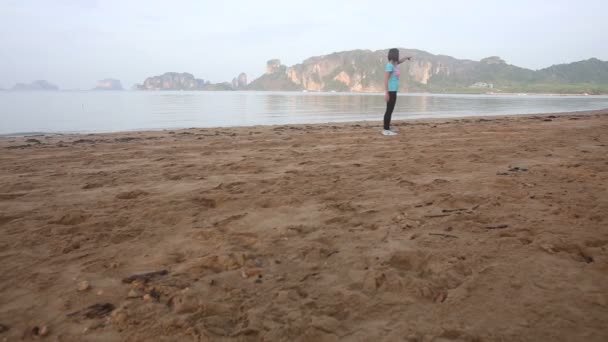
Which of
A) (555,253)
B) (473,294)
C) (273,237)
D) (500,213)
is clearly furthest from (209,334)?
(500,213)

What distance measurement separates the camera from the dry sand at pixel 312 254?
4.61ft

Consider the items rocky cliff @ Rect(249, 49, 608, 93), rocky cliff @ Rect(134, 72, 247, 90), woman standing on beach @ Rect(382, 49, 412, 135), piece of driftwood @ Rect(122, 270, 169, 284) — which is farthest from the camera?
rocky cliff @ Rect(134, 72, 247, 90)

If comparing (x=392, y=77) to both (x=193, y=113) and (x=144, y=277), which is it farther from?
(x=193, y=113)

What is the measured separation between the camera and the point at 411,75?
149250mm

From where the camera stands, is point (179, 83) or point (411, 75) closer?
point (411, 75)

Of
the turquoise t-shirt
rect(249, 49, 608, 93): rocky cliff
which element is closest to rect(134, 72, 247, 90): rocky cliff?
rect(249, 49, 608, 93): rocky cliff

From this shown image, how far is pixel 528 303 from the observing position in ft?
4.84

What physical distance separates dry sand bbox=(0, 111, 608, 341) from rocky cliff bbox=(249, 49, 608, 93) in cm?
12629

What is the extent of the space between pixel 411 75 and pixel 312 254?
160m

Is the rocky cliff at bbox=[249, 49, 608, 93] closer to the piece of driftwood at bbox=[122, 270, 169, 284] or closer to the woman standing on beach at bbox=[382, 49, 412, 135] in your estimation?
the woman standing on beach at bbox=[382, 49, 412, 135]

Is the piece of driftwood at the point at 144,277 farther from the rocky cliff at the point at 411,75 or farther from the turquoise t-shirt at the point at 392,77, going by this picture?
the rocky cliff at the point at 411,75

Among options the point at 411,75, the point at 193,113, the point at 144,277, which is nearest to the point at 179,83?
the point at 411,75

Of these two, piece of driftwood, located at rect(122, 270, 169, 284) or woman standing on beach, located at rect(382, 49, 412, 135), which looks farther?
woman standing on beach, located at rect(382, 49, 412, 135)

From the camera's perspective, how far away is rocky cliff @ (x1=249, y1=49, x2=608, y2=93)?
128750 mm
